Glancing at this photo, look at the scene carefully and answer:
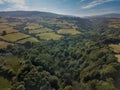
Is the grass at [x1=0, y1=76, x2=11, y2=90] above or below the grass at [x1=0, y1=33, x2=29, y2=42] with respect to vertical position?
above

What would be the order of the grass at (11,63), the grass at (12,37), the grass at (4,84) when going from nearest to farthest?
the grass at (4,84) < the grass at (11,63) < the grass at (12,37)

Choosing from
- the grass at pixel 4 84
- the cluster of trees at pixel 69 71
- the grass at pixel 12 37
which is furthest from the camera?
the grass at pixel 12 37

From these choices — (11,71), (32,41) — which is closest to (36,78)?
(11,71)

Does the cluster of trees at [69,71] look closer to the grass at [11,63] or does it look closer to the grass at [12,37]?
the grass at [11,63]

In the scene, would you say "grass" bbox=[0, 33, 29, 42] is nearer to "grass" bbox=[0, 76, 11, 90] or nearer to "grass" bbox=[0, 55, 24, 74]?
"grass" bbox=[0, 55, 24, 74]

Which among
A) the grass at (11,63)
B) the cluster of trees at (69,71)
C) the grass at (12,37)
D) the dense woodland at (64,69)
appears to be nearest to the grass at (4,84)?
the dense woodland at (64,69)

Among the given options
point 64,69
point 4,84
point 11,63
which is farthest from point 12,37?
point 4,84

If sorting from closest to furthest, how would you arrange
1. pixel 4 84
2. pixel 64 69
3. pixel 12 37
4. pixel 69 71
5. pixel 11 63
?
pixel 4 84 < pixel 11 63 < pixel 69 71 < pixel 64 69 < pixel 12 37

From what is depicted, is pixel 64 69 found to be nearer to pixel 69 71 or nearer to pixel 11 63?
pixel 69 71

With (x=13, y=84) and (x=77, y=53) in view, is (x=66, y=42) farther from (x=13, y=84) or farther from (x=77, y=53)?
(x=13, y=84)

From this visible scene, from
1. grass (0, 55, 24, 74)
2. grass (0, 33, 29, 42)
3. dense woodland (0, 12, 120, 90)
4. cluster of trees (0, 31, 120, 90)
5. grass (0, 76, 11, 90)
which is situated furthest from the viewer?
grass (0, 33, 29, 42)

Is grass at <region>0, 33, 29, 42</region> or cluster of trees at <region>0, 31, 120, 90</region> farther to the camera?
grass at <region>0, 33, 29, 42</region>

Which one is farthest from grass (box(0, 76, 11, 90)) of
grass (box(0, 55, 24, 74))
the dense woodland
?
grass (box(0, 55, 24, 74))
